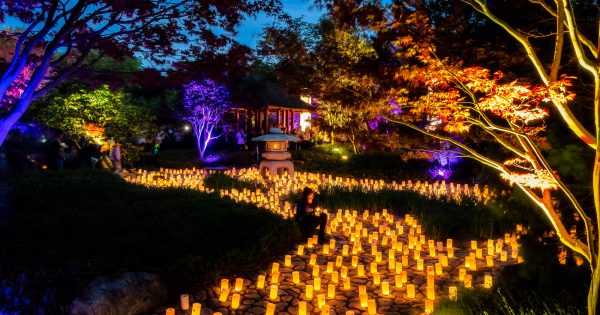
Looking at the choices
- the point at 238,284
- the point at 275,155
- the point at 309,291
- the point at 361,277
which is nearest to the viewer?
the point at 309,291

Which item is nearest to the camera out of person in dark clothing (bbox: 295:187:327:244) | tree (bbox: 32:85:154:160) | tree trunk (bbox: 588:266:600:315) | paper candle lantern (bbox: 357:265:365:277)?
tree trunk (bbox: 588:266:600:315)

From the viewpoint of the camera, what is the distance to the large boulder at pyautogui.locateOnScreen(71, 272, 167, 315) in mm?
4113

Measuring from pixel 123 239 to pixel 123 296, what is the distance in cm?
146

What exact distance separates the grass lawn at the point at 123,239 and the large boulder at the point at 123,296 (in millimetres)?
136

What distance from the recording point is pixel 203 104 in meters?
22.5

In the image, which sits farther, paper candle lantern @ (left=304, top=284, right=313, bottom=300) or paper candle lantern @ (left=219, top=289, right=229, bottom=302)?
paper candle lantern @ (left=304, top=284, right=313, bottom=300)

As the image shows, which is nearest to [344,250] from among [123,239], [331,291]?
[331,291]

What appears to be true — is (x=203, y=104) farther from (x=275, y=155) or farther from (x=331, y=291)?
(x=331, y=291)

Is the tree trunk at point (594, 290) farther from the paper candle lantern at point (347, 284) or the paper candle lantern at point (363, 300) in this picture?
the paper candle lantern at point (347, 284)

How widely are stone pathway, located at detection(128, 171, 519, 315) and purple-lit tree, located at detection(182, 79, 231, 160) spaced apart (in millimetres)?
15419

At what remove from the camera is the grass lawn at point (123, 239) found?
4.52 metres

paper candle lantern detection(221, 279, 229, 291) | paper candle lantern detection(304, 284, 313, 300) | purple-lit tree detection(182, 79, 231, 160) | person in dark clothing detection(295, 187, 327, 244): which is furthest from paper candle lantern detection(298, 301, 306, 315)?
purple-lit tree detection(182, 79, 231, 160)

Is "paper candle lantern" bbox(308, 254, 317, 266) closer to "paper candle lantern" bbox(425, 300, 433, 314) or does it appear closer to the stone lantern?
"paper candle lantern" bbox(425, 300, 433, 314)

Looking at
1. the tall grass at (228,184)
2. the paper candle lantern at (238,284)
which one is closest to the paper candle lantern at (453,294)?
the paper candle lantern at (238,284)
